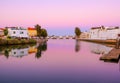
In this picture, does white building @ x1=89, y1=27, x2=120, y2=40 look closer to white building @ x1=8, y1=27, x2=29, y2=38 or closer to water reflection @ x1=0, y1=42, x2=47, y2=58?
white building @ x1=8, y1=27, x2=29, y2=38

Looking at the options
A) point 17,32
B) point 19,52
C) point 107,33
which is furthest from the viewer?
point 107,33

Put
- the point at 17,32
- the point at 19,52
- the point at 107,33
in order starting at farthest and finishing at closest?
the point at 107,33, the point at 17,32, the point at 19,52

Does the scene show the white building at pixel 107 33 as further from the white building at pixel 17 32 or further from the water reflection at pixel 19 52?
the water reflection at pixel 19 52

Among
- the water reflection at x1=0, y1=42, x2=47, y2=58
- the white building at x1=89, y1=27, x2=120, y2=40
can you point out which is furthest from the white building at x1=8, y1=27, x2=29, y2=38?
the water reflection at x1=0, y1=42, x2=47, y2=58

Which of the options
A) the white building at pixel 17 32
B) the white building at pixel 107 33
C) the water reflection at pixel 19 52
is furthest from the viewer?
the white building at pixel 107 33

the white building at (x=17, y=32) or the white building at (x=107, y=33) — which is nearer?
the white building at (x=17, y=32)

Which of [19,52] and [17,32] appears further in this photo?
[17,32]

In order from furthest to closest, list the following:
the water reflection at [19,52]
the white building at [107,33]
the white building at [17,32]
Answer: the white building at [107,33], the white building at [17,32], the water reflection at [19,52]

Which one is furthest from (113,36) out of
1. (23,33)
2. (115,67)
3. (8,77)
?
(8,77)

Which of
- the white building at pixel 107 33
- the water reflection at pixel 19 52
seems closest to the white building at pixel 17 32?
the white building at pixel 107 33

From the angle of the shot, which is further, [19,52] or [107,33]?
[107,33]

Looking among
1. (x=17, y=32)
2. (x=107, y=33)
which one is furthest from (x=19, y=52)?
(x=107, y=33)

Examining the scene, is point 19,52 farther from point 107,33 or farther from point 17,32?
point 107,33

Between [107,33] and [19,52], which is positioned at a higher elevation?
[107,33]
